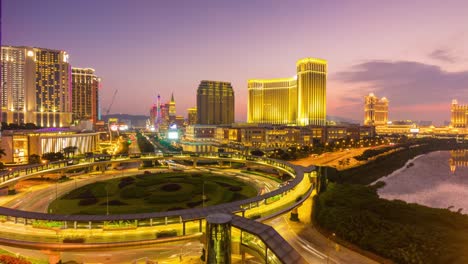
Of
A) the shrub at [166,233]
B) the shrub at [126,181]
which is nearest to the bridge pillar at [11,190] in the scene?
the shrub at [126,181]

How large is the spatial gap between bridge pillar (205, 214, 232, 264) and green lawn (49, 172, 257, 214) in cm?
2390

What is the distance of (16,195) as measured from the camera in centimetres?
4525

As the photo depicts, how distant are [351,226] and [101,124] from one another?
19254cm

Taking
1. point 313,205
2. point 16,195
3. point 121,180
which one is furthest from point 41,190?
point 313,205

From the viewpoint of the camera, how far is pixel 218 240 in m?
17.9

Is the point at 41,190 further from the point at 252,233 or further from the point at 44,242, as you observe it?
the point at 252,233

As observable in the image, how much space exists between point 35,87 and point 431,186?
16917 cm

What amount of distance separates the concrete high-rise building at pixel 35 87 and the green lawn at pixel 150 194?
10729 cm

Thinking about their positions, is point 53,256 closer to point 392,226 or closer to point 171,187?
point 171,187

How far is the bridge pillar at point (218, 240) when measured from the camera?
17828mm

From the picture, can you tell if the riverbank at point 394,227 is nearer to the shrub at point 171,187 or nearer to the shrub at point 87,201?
the shrub at point 171,187

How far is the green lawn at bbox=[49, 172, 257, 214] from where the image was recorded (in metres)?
40.8

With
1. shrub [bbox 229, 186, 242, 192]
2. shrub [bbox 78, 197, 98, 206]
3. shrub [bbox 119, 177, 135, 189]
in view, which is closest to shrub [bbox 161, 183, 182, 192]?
shrub [bbox 119, 177, 135, 189]

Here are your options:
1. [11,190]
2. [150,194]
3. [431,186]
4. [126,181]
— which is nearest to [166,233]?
[150,194]
